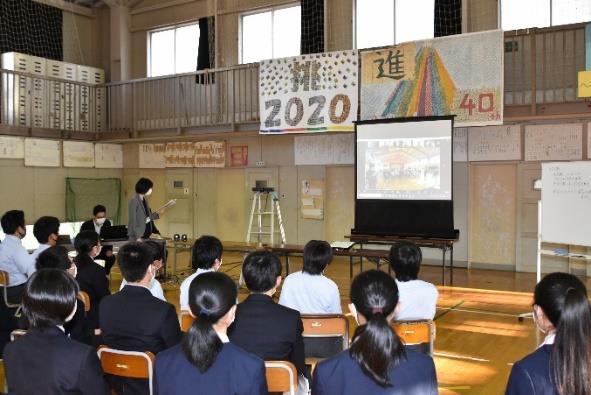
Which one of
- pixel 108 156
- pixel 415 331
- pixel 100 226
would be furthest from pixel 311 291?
pixel 108 156

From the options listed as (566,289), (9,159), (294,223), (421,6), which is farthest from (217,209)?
(566,289)

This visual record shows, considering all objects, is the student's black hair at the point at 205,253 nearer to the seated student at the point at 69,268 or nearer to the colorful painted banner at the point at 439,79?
the seated student at the point at 69,268

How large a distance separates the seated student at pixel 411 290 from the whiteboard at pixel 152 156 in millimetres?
9040

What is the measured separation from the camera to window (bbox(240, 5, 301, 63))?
1033 centimetres

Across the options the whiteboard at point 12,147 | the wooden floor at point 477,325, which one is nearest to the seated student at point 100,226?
the wooden floor at point 477,325

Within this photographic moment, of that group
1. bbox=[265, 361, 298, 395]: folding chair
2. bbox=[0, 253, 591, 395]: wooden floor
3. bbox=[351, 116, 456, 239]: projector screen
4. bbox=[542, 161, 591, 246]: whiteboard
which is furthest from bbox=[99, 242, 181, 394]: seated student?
bbox=[351, 116, 456, 239]: projector screen

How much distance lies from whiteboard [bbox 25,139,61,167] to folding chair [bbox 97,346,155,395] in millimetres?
9080

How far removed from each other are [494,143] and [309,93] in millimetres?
2973

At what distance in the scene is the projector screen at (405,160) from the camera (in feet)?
24.1

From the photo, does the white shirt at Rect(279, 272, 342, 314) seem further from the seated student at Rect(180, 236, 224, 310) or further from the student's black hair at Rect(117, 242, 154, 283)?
the student's black hair at Rect(117, 242, 154, 283)

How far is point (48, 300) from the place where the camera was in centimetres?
179

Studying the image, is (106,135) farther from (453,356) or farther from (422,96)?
(453,356)

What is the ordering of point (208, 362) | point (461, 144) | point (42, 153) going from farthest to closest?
point (42, 153) < point (461, 144) < point (208, 362)

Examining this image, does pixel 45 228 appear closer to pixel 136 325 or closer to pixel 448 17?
pixel 136 325
